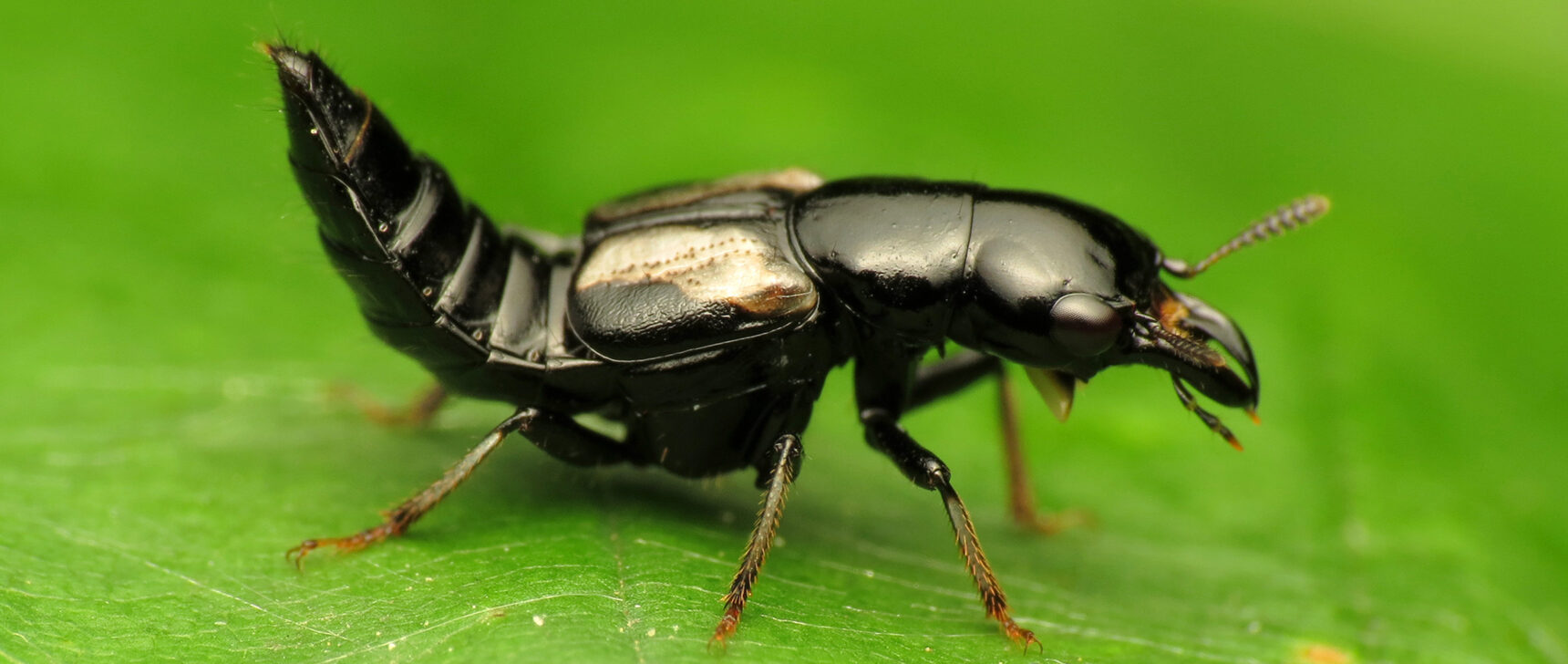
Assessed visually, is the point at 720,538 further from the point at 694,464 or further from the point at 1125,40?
the point at 1125,40

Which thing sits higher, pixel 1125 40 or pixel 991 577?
pixel 1125 40

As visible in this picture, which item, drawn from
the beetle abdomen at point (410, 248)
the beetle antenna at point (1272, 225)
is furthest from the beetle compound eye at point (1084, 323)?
the beetle abdomen at point (410, 248)

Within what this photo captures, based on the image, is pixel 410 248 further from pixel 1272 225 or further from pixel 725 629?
pixel 1272 225

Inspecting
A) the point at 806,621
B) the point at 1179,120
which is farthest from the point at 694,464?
the point at 1179,120

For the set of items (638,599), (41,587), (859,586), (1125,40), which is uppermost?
(1125,40)

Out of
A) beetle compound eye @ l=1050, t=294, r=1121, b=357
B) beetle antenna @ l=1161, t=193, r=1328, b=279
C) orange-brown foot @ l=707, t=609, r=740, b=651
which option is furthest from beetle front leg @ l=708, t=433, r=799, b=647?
beetle antenna @ l=1161, t=193, r=1328, b=279

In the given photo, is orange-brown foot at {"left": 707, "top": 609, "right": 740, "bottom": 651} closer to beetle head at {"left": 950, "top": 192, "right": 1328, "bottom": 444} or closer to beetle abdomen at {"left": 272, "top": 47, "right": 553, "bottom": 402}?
beetle abdomen at {"left": 272, "top": 47, "right": 553, "bottom": 402}
